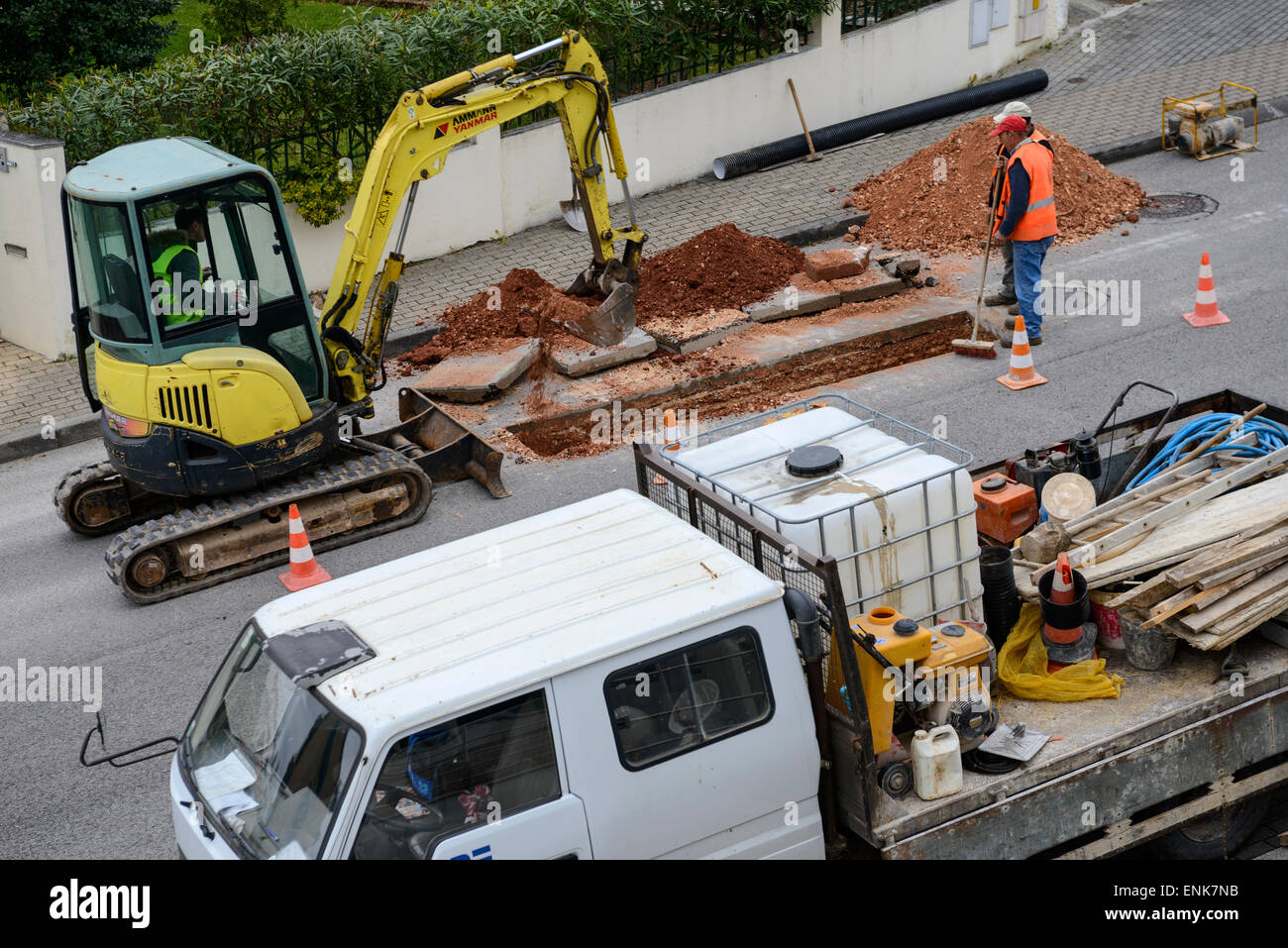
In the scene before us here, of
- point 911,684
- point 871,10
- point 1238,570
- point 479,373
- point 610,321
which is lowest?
point 479,373

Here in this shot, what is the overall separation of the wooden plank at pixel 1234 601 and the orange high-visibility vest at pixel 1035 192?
7.05 metres

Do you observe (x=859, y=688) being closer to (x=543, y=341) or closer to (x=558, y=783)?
(x=558, y=783)

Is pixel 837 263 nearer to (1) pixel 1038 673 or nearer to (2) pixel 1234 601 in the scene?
(1) pixel 1038 673

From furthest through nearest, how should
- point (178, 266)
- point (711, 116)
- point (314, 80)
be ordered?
point (711, 116)
point (314, 80)
point (178, 266)

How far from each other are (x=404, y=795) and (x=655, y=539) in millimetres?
1501

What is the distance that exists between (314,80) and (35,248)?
353cm

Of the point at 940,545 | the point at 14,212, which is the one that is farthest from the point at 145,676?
the point at 14,212

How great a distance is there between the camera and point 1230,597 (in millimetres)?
6012

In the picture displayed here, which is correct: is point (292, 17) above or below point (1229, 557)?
above

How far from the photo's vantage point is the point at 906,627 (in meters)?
5.55

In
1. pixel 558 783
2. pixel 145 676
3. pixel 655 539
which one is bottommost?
pixel 145 676

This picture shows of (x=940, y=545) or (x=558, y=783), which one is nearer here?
(x=558, y=783)

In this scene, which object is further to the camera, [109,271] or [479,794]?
[109,271]

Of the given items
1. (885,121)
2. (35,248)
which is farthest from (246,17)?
(885,121)
